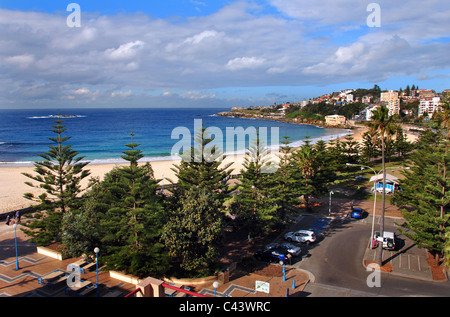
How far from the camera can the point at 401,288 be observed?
13.6m

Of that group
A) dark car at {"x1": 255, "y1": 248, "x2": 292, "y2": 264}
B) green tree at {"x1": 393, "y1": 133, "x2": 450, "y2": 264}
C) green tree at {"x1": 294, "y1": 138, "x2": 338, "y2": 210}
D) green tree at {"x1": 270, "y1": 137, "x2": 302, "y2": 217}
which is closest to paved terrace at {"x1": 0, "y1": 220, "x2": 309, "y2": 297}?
dark car at {"x1": 255, "y1": 248, "x2": 292, "y2": 264}

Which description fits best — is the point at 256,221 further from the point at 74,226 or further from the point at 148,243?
the point at 74,226

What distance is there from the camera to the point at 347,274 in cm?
1482

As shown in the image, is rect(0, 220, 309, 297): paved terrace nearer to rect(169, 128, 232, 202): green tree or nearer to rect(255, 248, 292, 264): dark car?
rect(255, 248, 292, 264): dark car

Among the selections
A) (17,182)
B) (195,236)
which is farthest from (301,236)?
(17,182)

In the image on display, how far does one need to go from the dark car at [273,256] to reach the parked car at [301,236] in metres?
2.24

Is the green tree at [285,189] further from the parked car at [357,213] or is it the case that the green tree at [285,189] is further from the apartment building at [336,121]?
the apartment building at [336,121]

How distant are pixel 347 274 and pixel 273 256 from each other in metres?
3.65

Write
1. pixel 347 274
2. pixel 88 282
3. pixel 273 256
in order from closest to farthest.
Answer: pixel 88 282, pixel 347 274, pixel 273 256

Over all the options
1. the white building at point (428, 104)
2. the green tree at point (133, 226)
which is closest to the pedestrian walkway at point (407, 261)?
the green tree at point (133, 226)

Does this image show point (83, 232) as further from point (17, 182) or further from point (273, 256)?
point (17, 182)

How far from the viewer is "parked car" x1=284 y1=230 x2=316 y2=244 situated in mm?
18547
